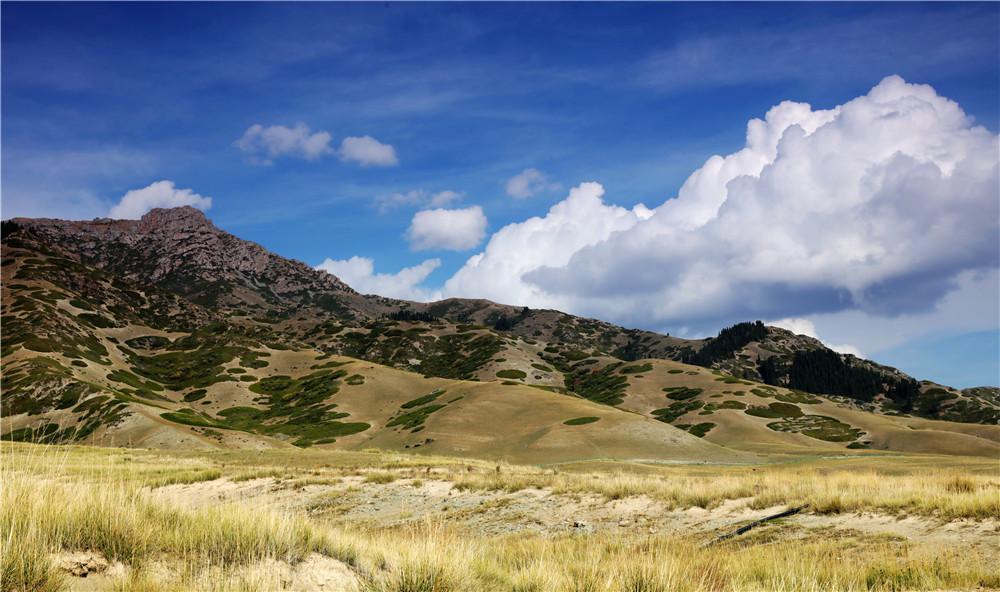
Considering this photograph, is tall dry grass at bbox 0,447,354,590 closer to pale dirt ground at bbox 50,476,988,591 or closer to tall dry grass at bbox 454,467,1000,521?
pale dirt ground at bbox 50,476,988,591

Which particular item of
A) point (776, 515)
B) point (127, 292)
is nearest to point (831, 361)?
point (776, 515)

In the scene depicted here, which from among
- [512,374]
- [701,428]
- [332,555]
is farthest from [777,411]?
[332,555]

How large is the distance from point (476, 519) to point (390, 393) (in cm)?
8521

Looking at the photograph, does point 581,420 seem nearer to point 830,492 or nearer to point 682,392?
point 682,392

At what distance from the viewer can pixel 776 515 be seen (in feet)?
43.7

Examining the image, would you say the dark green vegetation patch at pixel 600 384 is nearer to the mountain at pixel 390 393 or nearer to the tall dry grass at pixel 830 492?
the mountain at pixel 390 393

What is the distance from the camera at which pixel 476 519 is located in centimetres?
1733

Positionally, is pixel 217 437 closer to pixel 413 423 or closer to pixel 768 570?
pixel 413 423

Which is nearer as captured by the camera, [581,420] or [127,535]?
[127,535]

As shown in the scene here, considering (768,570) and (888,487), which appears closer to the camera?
(768,570)

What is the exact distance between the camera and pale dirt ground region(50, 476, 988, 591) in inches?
242

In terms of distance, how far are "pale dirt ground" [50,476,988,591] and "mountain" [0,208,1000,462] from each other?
1028 cm

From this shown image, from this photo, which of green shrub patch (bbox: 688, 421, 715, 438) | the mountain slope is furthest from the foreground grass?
green shrub patch (bbox: 688, 421, 715, 438)

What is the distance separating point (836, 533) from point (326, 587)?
10.7 metres
